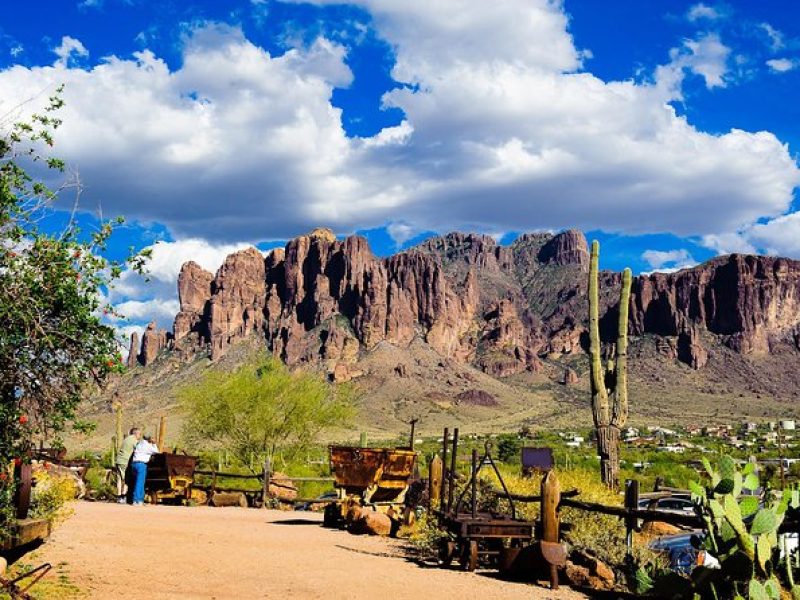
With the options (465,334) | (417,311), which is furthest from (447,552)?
(465,334)

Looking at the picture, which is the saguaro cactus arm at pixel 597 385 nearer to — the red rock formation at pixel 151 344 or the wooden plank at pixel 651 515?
the wooden plank at pixel 651 515

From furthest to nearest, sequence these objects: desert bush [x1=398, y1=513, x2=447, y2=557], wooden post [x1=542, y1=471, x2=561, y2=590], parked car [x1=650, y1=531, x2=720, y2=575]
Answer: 1. desert bush [x1=398, y1=513, x2=447, y2=557]
2. wooden post [x1=542, y1=471, x2=561, y2=590]
3. parked car [x1=650, y1=531, x2=720, y2=575]

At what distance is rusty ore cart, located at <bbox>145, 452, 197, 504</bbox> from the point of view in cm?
2230

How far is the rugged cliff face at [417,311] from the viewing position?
482 feet

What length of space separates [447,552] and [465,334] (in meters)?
157

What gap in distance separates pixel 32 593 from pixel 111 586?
49.1 inches

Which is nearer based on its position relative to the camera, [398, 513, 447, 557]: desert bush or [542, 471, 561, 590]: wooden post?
[542, 471, 561, 590]: wooden post

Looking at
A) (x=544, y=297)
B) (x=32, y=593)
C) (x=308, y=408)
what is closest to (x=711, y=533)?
(x=32, y=593)

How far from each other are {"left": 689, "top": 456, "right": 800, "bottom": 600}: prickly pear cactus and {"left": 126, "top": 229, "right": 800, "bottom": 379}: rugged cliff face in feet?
427

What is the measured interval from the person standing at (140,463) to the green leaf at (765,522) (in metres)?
16.5

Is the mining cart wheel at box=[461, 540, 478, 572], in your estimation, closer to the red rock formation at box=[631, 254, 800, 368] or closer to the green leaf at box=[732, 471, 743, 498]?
the green leaf at box=[732, 471, 743, 498]

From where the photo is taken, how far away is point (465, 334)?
17038cm

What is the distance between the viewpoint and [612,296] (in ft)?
541

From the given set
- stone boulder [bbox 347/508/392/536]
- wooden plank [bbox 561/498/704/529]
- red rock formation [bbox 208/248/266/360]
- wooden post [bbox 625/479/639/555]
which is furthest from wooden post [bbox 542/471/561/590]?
red rock formation [bbox 208/248/266/360]
